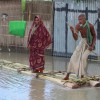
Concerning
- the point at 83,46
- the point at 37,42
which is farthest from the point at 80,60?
the point at 37,42

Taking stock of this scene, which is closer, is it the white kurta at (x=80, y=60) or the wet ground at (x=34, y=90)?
the wet ground at (x=34, y=90)

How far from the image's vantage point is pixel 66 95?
8844 mm

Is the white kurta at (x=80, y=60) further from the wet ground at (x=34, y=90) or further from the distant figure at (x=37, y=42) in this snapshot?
the distant figure at (x=37, y=42)

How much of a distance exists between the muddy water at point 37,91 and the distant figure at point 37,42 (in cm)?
76

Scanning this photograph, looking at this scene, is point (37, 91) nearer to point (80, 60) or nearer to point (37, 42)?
point (80, 60)

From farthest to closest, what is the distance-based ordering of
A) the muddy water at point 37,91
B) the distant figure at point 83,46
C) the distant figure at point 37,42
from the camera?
the distant figure at point 37,42
the distant figure at point 83,46
the muddy water at point 37,91

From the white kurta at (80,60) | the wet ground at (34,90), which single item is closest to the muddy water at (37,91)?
the wet ground at (34,90)

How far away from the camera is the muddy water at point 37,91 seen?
340 inches

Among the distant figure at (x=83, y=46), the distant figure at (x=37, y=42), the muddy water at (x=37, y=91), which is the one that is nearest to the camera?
the muddy water at (x=37, y=91)

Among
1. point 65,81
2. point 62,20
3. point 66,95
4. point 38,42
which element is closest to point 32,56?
point 38,42

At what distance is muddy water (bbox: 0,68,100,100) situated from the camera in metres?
8.65

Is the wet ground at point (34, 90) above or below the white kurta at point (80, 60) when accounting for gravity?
below

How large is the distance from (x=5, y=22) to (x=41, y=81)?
874 centimetres

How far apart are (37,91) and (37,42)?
2766 millimetres
